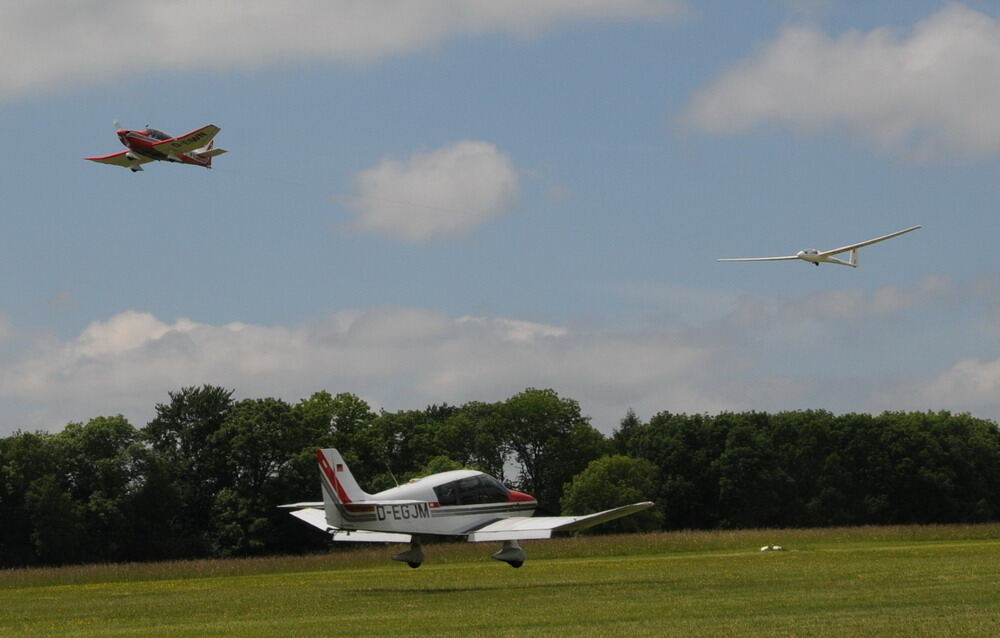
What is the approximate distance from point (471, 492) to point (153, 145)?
12772mm

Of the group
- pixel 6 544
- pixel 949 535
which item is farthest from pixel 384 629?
pixel 6 544

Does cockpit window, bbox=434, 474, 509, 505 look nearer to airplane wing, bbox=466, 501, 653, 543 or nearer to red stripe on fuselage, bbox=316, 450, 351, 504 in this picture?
airplane wing, bbox=466, 501, 653, 543

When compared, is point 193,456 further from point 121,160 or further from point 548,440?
point 121,160

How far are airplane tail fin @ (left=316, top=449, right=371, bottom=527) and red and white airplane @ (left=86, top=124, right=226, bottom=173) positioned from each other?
35.2 feet

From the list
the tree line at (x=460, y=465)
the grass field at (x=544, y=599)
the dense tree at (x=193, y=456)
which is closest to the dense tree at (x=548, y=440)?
the tree line at (x=460, y=465)

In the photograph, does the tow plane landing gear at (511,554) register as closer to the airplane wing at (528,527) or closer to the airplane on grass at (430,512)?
the airplane on grass at (430,512)

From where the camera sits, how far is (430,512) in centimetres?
2691

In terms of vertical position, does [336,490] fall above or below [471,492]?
above

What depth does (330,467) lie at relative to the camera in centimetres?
2625

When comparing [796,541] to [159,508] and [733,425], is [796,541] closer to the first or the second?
[159,508]

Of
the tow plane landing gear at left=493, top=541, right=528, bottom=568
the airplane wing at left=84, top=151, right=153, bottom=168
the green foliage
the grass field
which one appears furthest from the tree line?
the tow plane landing gear at left=493, top=541, right=528, bottom=568

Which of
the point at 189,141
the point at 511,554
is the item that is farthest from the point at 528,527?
the point at 189,141

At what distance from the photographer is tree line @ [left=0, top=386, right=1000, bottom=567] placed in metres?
70.8

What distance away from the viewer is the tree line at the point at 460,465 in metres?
70.8
